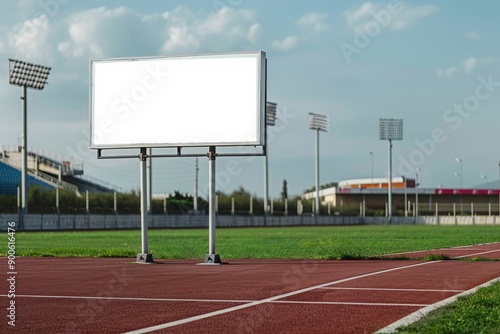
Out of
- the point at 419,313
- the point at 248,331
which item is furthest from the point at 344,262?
the point at 248,331

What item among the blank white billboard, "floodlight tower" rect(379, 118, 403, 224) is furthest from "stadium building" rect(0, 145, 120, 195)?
the blank white billboard

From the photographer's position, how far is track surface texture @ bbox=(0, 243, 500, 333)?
783 centimetres

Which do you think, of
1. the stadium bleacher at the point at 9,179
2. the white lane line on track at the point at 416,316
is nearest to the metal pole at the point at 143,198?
the white lane line on track at the point at 416,316

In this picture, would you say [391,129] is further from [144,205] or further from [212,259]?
[212,259]

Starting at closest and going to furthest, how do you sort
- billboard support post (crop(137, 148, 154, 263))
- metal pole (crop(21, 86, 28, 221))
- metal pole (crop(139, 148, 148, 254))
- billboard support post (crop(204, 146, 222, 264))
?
1. billboard support post (crop(204, 146, 222, 264))
2. billboard support post (crop(137, 148, 154, 263))
3. metal pole (crop(139, 148, 148, 254))
4. metal pole (crop(21, 86, 28, 221))

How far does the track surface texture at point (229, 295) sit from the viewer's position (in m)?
7.83

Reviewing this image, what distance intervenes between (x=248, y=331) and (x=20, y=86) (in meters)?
58.8

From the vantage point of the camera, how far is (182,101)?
718 inches

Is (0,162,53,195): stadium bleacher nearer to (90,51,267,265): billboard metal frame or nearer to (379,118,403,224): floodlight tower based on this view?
(379,118,403,224): floodlight tower

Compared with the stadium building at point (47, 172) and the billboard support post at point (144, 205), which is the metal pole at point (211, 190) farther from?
the stadium building at point (47, 172)

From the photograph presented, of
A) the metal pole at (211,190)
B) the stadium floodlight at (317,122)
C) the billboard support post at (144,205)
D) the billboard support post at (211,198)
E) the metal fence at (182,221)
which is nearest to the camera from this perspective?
the billboard support post at (211,198)

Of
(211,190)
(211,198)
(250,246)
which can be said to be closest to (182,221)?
(250,246)

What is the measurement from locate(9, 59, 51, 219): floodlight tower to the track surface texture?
1662 inches

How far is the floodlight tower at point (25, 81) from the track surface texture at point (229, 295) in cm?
4223
